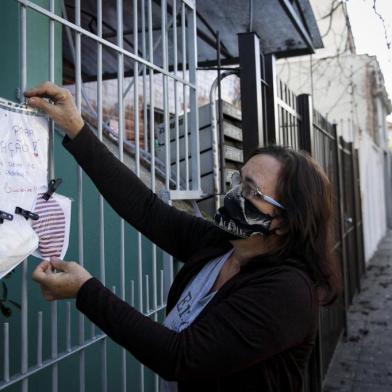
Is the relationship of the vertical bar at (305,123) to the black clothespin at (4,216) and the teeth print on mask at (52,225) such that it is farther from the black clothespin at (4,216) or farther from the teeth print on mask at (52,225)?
the black clothespin at (4,216)

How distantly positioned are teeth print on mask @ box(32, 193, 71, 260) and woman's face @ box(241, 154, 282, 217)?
713 mm

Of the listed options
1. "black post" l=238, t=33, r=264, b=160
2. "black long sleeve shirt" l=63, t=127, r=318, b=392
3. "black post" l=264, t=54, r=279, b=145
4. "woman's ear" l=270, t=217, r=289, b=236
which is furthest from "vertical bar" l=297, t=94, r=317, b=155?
"black long sleeve shirt" l=63, t=127, r=318, b=392

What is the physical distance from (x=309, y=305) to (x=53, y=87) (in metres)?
1.19

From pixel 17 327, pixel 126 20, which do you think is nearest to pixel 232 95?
pixel 126 20

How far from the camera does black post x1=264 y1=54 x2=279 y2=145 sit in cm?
359

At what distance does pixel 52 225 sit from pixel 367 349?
526cm

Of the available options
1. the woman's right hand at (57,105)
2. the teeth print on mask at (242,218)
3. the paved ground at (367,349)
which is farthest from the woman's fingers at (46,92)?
the paved ground at (367,349)

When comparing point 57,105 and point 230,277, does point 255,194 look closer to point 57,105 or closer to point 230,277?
point 230,277

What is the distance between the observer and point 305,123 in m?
4.66

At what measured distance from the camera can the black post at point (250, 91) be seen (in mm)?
3268

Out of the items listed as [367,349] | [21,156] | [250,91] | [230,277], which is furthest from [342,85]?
[21,156]

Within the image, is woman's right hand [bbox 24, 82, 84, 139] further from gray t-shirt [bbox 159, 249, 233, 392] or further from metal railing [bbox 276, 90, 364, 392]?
metal railing [bbox 276, 90, 364, 392]

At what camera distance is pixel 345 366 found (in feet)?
18.0

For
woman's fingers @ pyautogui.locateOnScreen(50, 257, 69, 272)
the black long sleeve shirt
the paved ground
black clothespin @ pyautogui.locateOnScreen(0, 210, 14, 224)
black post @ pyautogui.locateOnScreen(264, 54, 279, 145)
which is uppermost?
black post @ pyautogui.locateOnScreen(264, 54, 279, 145)
